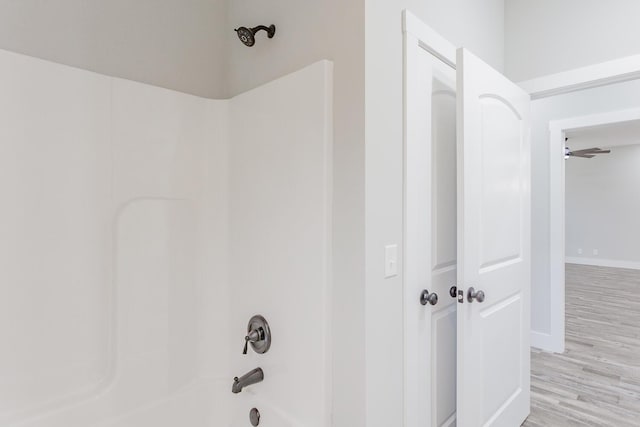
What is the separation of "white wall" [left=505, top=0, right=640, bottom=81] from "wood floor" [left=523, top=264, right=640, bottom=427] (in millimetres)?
2207

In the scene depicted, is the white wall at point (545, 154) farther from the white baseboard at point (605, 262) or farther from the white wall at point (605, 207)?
the white baseboard at point (605, 262)

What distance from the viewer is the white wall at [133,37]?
4.12 feet

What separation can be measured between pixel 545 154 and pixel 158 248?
357 centimetres

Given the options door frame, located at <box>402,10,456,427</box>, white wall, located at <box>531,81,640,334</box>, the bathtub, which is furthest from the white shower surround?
white wall, located at <box>531,81,640,334</box>

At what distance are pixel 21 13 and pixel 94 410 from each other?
4.92 ft

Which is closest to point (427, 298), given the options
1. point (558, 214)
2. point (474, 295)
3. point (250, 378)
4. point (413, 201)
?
point (474, 295)

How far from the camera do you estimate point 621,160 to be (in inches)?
303

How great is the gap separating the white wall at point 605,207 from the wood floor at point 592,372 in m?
3.75

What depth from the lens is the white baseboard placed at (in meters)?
7.66

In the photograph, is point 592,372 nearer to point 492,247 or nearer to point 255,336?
point 492,247

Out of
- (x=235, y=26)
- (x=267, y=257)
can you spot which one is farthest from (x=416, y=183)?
(x=235, y=26)

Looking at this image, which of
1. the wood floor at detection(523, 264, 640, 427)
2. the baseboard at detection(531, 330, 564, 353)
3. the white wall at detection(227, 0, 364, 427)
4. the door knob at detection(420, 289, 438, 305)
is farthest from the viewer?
the baseboard at detection(531, 330, 564, 353)

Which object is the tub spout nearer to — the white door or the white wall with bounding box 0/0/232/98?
the white door

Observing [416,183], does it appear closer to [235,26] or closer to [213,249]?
[213,249]
